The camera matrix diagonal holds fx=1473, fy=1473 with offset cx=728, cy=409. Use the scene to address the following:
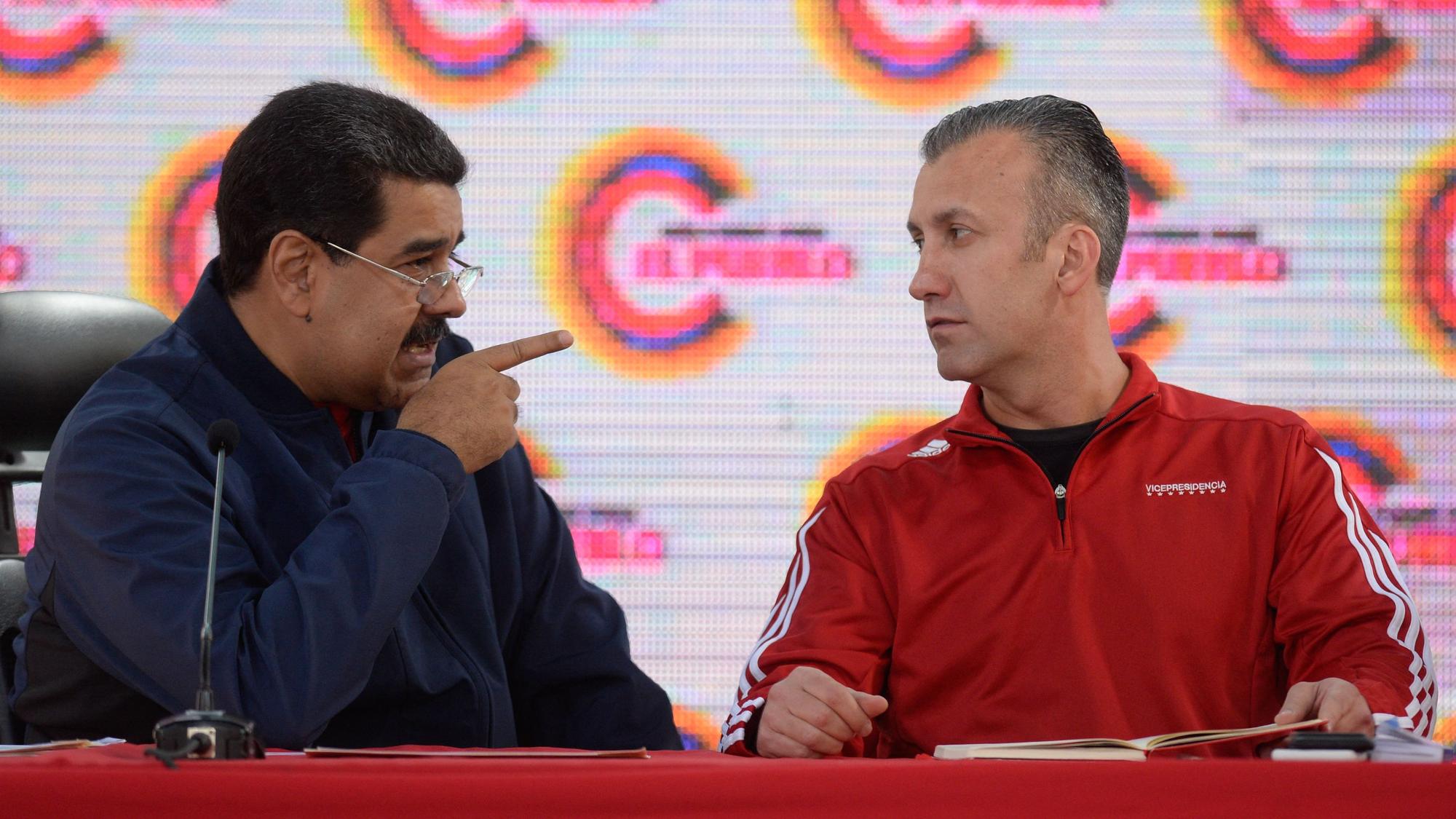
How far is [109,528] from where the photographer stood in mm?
1505

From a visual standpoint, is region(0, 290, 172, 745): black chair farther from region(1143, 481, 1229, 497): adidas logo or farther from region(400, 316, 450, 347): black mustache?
region(1143, 481, 1229, 497): adidas logo

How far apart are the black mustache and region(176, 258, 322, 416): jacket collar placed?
0.45ft

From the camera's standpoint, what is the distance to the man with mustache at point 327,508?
1467 millimetres

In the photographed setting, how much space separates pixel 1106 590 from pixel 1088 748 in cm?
57

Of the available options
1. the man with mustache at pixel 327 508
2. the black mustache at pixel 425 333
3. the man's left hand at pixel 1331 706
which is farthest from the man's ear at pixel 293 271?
the man's left hand at pixel 1331 706

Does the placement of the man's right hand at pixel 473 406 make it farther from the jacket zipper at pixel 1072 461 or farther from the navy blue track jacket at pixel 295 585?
the jacket zipper at pixel 1072 461

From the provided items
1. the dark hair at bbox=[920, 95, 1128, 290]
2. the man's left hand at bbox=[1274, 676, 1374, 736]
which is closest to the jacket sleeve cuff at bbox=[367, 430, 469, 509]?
the dark hair at bbox=[920, 95, 1128, 290]

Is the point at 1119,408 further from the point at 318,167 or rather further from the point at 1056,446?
the point at 318,167

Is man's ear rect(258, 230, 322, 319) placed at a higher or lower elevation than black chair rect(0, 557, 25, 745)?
higher

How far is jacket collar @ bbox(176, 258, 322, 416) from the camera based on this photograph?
1706 mm

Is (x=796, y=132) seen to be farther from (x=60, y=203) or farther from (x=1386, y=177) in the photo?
(x=60, y=203)

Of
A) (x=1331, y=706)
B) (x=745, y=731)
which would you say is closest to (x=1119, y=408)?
(x=1331, y=706)

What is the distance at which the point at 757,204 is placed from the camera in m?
2.77

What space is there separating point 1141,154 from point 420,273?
5.03 ft
